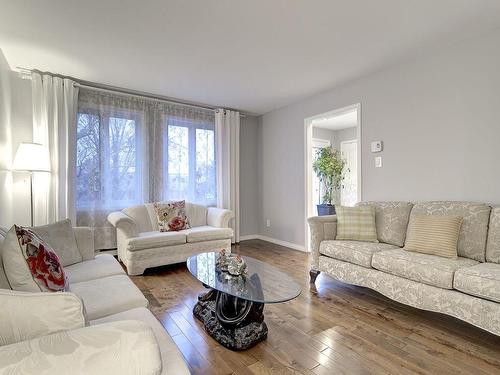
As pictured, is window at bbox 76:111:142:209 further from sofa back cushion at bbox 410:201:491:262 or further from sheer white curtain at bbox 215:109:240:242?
sofa back cushion at bbox 410:201:491:262

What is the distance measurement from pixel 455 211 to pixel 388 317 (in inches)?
43.9

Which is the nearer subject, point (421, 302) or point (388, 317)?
point (421, 302)

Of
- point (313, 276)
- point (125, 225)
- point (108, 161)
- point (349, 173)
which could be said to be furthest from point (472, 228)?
point (108, 161)

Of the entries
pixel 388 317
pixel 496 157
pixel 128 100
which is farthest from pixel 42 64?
pixel 496 157

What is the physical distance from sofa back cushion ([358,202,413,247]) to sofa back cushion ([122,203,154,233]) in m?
2.87

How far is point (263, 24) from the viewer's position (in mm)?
2355

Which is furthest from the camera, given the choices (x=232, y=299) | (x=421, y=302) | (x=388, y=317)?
(x=388, y=317)

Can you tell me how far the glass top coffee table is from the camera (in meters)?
1.72

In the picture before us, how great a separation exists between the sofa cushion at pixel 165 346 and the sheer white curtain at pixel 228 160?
3.39 metres

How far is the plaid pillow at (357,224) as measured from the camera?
281 cm

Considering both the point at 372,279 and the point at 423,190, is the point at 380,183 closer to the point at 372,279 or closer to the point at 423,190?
the point at 423,190

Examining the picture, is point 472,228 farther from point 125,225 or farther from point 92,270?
point 125,225

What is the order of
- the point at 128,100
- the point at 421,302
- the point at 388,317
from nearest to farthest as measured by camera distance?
Answer: 1. the point at 421,302
2. the point at 388,317
3. the point at 128,100

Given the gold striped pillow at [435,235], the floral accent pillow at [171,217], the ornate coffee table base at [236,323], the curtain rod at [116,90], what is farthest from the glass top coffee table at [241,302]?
the curtain rod at [116,90]
